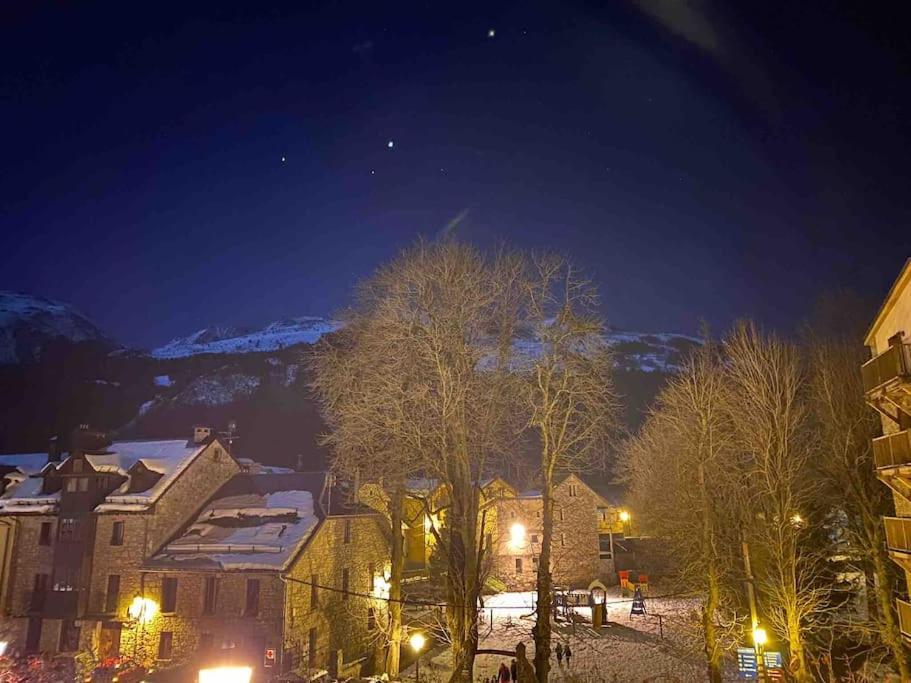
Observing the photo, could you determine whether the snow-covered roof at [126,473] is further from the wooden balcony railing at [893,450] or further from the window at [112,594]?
the wooden balcony railing at [893,450]

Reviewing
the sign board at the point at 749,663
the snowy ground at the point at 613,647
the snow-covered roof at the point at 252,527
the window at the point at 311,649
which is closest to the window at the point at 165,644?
the snow-covered roof at the point at 252,527

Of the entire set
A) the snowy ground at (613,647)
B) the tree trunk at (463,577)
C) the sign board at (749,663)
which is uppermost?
the tree trunk at (463,577)

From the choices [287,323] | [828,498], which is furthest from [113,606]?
[287,323]

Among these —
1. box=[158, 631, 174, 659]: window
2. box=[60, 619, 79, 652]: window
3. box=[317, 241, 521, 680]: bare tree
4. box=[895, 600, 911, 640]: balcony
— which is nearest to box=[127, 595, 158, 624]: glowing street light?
box=[158, 631, 174, 659]: window

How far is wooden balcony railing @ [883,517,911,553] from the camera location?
1656 cm

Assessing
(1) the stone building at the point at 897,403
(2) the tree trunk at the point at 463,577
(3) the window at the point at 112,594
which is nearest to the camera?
(1) the stone building at the point at 897,403

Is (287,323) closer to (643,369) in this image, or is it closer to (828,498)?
(643,369)

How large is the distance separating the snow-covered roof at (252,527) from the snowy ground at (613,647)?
8.13 m

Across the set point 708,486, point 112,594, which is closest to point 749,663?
point 708,486

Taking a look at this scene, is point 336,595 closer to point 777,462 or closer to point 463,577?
point 463,577

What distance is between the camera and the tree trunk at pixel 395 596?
68.5 feet

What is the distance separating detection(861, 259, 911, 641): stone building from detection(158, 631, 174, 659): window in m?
28.6

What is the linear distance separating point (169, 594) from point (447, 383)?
64.2ft

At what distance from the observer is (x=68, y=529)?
3141 centimetres
